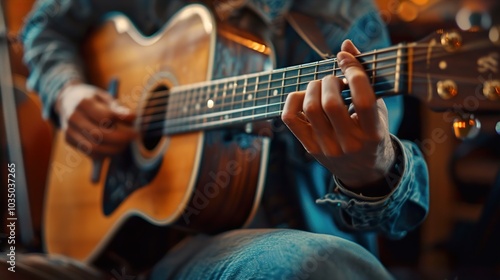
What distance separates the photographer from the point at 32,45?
102cm

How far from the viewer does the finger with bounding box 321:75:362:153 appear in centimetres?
52

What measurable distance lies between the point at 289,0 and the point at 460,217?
29 cm

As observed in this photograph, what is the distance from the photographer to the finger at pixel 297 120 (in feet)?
1.82

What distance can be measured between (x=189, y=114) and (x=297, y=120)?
0.24m

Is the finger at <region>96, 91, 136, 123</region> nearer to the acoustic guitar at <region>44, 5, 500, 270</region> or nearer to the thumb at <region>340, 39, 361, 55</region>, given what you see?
the acoustic guitar at <region>44, 5, 500, 270</region>

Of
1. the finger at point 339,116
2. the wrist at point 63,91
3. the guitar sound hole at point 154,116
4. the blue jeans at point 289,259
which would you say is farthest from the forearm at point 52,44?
the finger at point 339,116

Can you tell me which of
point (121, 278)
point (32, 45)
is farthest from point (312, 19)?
point (32, 45)

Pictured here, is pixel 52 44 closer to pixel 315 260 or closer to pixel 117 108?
pixel 117 108

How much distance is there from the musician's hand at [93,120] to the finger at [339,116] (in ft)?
1.38

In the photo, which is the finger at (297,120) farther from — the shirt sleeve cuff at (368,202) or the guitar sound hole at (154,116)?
the guitar sound hole at (154,116)

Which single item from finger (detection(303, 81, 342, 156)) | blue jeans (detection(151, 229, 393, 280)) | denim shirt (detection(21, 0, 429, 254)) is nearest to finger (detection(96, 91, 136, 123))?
denim shirt (detection(21, 0, 429, 254))

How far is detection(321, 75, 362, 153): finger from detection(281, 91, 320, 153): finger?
32 millimetres

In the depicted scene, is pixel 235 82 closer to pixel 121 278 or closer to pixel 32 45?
pixel 121 278

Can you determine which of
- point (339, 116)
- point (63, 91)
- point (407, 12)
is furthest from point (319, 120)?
point (63, 91)
